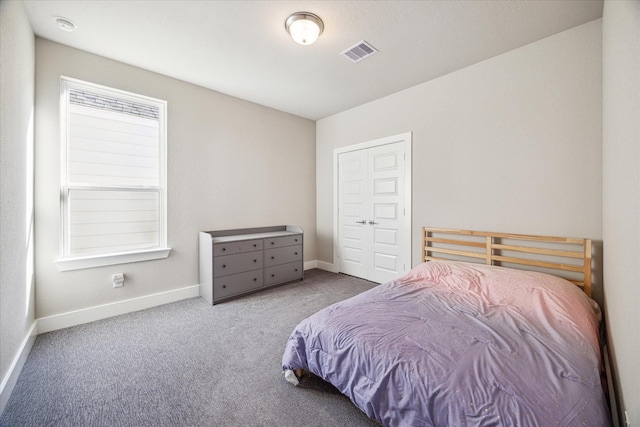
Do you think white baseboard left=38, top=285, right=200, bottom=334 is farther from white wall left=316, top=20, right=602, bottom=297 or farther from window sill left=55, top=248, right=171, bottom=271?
white wall left=316, top=20, right=602, bottom=297

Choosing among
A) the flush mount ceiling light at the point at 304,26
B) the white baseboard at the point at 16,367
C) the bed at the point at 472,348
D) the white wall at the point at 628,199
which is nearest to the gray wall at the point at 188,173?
the white baseboard at the point at 16,367

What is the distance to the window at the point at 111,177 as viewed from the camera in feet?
8.45

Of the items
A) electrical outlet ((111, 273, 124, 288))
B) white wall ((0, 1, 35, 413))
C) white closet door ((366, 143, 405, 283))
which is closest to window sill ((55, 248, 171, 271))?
electrical outlet ((111, 273, 124, 288))

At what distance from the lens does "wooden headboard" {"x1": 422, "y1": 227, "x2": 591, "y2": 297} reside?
224 cm

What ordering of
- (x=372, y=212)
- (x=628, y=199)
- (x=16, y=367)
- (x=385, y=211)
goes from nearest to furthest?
1. (x=628, y=199)
2. (x=16, y=367)
3. (x=385, y=211)
4. (x=372, y=212)

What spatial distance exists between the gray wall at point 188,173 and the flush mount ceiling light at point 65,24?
38cm

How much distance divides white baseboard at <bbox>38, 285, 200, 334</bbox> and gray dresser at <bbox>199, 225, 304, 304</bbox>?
0.26 meters

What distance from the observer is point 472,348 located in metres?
1.34

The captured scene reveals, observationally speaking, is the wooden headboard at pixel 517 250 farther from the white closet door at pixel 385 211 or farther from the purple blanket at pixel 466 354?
the white closet door at pixel 385 211

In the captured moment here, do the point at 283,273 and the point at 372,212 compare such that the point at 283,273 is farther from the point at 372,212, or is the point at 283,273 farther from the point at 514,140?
the point at 514,140

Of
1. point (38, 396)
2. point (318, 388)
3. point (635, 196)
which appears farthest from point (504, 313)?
point (38, 396)

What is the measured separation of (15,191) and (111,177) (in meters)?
1.01

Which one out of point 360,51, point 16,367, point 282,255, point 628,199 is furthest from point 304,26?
point 16,367

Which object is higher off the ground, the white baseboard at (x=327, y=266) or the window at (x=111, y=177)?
the window at (x=111, y=177)
